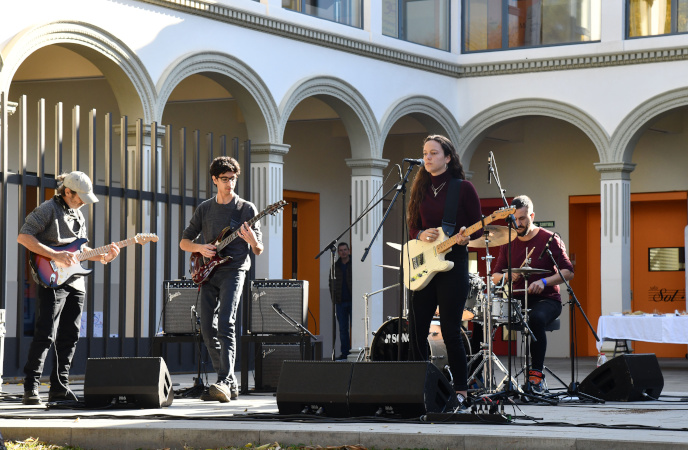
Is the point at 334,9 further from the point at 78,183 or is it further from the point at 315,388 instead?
the point at 315,388

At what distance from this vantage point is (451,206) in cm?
713

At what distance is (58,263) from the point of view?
24.8 ft

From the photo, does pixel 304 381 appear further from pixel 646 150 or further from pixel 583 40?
pixel 646 150

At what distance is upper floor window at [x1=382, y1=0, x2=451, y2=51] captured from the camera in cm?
1579

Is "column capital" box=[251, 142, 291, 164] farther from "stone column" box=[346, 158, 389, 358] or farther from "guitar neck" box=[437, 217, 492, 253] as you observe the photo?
"guitar neck" box=[437, 217, 492, 253]

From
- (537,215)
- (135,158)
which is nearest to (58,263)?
(135,158)

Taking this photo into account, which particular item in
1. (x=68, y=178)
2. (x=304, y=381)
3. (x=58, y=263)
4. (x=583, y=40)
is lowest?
(x=304, y=381)

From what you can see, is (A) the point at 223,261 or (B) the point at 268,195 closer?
(A) the point at 223,261

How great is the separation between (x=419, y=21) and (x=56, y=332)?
31.3 feet

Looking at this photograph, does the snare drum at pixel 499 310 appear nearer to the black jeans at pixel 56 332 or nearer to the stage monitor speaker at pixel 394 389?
the stage monitor speaker at pixel 394 389

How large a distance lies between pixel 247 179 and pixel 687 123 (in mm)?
7418

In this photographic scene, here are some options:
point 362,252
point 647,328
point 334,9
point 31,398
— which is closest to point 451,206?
point 31,398

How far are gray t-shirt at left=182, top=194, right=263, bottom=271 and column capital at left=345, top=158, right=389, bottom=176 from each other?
7498 mm

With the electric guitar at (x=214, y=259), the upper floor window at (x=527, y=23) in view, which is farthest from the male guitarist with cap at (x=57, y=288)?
the upper floor window at (x=527, y=23)
